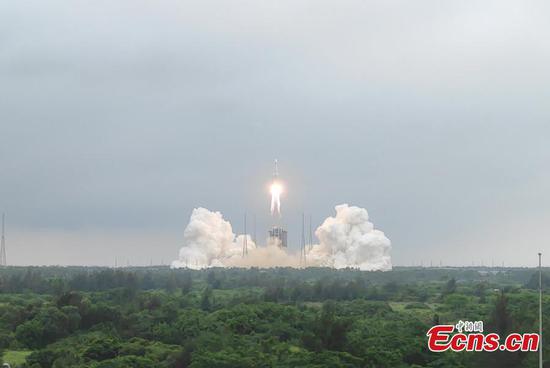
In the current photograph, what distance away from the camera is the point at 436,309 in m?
138

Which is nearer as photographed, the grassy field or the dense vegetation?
the dense vegetation

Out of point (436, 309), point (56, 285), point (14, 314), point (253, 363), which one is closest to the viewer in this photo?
point (253, 363)

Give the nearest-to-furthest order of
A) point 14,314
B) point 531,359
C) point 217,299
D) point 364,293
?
point 531,359 < point 14,314 < point 217,299 < point 364,293

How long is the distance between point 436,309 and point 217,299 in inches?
1336

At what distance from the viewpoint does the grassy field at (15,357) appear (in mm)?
87956

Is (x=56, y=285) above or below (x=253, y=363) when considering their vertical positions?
above

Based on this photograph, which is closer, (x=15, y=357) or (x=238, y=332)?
(x=15, y=357)

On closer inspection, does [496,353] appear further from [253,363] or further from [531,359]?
[253,363]

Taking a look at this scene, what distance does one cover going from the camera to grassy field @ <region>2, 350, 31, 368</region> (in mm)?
87956

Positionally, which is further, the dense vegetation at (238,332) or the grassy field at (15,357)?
the grassy field at (15,357)

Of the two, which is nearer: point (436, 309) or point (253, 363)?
point (253, 363)

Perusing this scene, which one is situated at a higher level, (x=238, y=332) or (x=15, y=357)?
(x=238, y=332)

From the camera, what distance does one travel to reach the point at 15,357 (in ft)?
306

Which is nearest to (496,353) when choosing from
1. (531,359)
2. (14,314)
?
(531,359)
